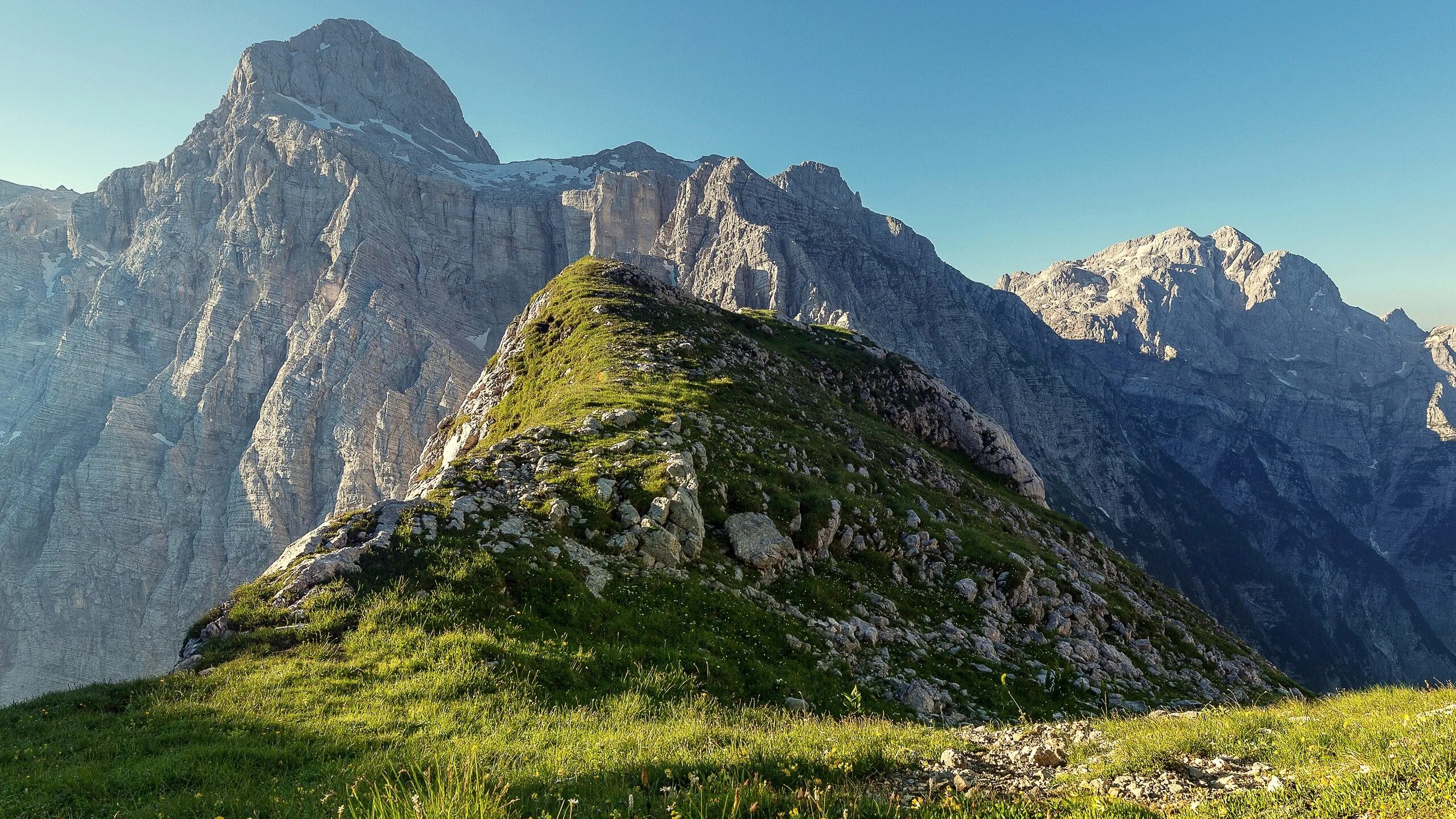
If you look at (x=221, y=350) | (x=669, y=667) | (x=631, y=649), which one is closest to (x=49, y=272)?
(x=221, y=350)

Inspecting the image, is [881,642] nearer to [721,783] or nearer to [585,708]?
[585,708]

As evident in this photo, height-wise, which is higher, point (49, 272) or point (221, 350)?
point (49, 272)

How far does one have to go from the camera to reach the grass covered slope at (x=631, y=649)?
22.7 ft

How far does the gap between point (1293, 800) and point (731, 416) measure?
83.5 feet

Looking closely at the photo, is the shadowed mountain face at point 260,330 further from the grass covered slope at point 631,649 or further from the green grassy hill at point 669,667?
the green grassy hill at point 669,667

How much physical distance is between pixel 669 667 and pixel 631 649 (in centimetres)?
103

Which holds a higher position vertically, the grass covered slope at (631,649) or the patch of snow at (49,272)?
the patch of snow at (49,272)

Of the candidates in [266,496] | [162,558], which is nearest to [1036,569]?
[266,496]

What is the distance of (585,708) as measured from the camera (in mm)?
10648

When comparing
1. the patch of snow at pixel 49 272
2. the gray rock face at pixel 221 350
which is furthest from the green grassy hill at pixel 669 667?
the patch of snow at pixel 49 272

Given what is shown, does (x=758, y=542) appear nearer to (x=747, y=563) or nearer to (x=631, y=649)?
(x=747, y=563)

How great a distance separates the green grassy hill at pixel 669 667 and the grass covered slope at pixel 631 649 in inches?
3.0

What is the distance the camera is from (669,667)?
13219 mm

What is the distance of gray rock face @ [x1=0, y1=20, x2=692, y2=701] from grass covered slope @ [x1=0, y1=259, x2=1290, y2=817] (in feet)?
436
